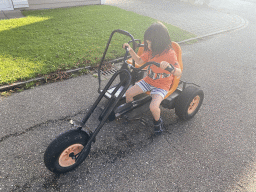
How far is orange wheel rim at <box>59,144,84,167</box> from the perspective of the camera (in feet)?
6.49

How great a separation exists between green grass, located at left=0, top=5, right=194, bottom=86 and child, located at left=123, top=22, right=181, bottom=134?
2020 millimetres

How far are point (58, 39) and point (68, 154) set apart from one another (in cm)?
399

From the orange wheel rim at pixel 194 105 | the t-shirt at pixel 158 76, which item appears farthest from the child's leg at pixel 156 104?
the orange wheel rim at pixel 194 105

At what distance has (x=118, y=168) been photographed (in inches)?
87.5

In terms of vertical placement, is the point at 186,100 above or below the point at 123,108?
above

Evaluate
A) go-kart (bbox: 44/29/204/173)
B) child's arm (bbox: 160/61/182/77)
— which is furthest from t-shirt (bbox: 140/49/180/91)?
child's arm (bbox: 160/61/182/77)

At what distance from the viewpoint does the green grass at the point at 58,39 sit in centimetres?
389

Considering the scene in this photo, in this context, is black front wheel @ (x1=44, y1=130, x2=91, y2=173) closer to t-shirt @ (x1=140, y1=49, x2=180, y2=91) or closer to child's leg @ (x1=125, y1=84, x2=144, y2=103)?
child's leg @ (x1=125, y1=84, x2=144, y2=103)

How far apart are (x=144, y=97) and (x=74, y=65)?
2.05 meters

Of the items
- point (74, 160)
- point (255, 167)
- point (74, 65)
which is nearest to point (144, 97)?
point (74, 160)

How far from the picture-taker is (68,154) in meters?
2.04

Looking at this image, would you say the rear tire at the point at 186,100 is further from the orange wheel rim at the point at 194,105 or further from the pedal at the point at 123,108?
the pedal at the point at 123,108

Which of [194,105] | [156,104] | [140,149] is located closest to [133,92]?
[156,104]

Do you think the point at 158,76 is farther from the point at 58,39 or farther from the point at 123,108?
the point at 58,39
